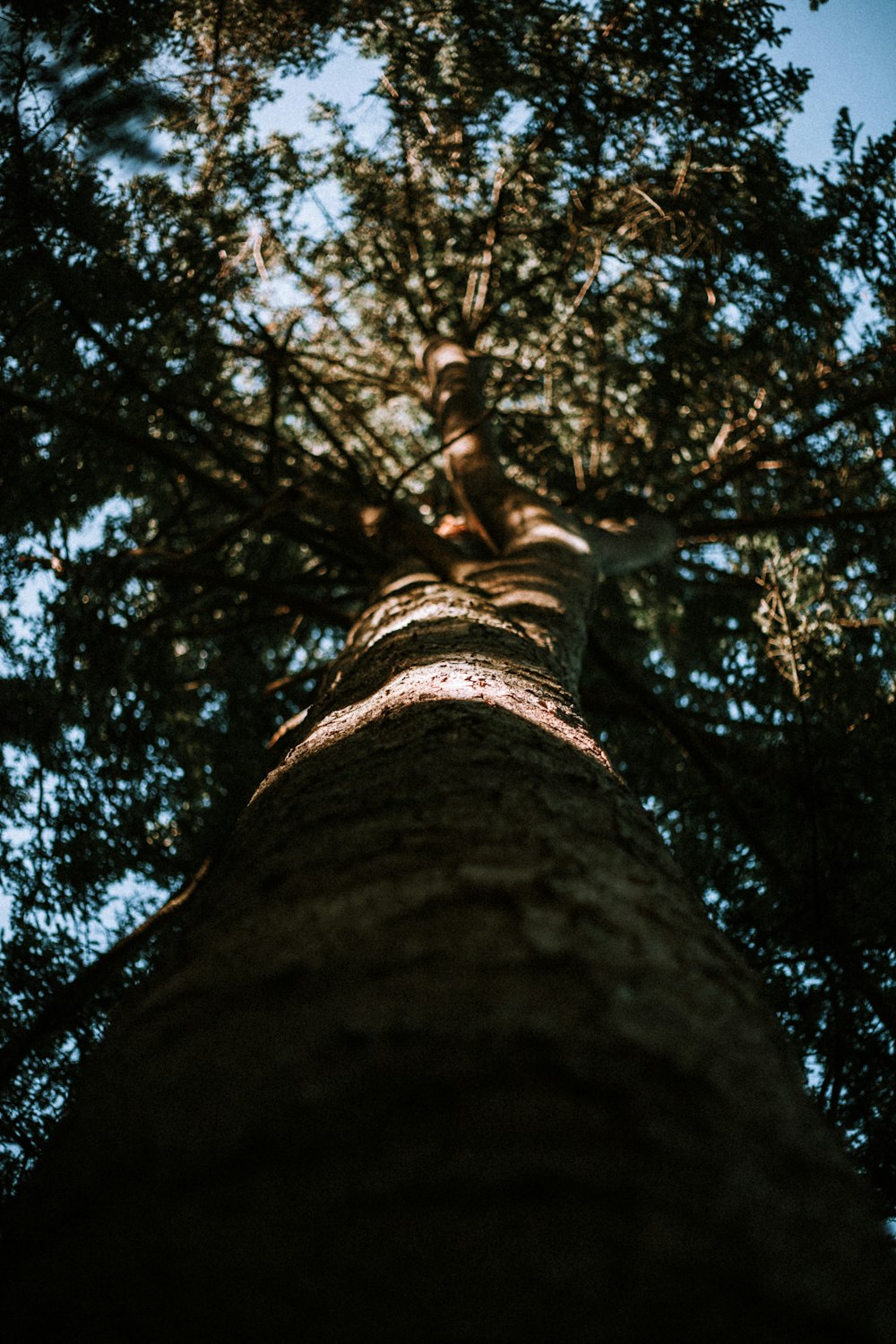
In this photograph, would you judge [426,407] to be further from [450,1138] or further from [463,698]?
[450,1138]

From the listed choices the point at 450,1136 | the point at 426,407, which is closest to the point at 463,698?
the point at 450,1136

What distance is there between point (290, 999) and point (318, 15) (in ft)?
16.6

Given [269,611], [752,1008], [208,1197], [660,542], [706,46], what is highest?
[706,46]

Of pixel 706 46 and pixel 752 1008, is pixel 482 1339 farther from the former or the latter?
pixel 706 46

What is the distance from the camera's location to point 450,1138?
1.86 feet

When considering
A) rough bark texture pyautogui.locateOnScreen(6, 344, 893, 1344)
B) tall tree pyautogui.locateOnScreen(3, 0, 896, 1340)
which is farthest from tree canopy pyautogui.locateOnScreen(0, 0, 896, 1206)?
rough bark texture pyautogui.locateOnScreen(6, 344, 893, 1344)

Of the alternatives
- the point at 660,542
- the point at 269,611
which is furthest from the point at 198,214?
the point at 660,542

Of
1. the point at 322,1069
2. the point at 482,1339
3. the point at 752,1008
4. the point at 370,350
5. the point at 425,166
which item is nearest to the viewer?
the point at 482,1339

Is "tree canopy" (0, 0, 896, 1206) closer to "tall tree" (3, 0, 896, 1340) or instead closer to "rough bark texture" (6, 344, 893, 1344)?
"tall tree" (3, 0, 896, 1340)

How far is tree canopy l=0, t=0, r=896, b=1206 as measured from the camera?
331cm

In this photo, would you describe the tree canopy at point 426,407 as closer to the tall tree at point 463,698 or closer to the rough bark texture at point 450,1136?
the tall tree at point 463,698

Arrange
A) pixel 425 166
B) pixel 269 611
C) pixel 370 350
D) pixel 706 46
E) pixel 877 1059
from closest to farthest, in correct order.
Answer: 1. pixel 877 1059
2. pixel 706 46
3. pixel 425 166
4. pixel 269 611
5. pixel 370 350

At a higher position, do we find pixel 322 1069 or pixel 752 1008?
pixel 752 1008

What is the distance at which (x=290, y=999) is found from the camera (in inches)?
27.8
